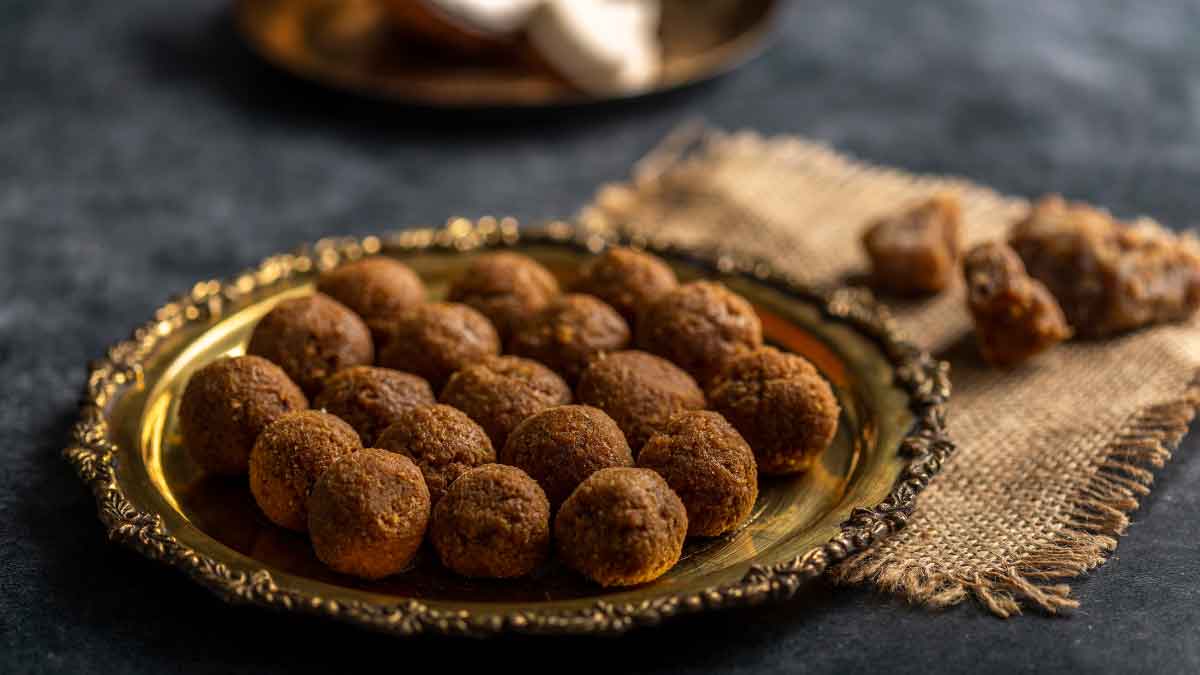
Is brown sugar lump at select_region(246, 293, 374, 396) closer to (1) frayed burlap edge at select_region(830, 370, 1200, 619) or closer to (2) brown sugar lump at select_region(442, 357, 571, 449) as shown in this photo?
(2) brown sugar lump at select_region(442, 357, 571, 449)

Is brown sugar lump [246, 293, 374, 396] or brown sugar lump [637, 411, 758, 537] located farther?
brown sugar lump [246, 293, 374, 396]

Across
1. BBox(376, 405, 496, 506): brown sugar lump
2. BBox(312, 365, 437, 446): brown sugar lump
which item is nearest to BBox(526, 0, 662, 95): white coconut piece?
BBox(312, 365, 437, 446): brown sugar lump

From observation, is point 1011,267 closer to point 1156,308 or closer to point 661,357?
point 1156,308

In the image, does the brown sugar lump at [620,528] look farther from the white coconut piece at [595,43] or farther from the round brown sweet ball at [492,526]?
the white coconut piece at [595,43]

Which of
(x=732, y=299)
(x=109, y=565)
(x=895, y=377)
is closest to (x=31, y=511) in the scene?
(x=109, y=565)

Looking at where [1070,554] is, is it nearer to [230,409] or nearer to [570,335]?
[570,335]

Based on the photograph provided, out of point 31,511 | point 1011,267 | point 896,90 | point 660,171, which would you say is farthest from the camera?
point 896,90
